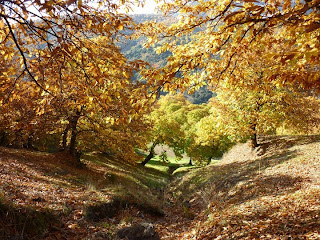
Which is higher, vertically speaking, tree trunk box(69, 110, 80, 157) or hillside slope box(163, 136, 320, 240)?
tree trunk box(69, 110, 80, 157)

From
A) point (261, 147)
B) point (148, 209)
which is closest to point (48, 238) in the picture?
point (148, 209)

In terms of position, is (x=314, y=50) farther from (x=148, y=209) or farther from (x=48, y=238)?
(x=148, y=209)

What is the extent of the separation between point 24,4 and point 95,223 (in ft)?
20.0

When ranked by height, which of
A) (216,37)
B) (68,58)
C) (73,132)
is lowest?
(73,132)

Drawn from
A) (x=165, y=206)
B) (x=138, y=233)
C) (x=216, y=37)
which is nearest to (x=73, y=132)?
(x=165, y=206)

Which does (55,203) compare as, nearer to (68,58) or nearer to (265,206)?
(68,58)

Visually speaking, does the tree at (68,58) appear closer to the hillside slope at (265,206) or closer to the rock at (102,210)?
the rock at (102,210)

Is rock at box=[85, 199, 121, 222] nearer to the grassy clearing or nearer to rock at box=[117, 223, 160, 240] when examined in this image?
the grassy clearing

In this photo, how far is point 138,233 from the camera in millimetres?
6047

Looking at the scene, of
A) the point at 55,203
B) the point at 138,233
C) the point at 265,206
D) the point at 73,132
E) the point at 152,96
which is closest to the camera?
the point at 152,96

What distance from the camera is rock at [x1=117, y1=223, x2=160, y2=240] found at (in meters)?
5.98

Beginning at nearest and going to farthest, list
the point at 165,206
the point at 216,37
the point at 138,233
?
1. the point at 216,37
2. the point at 138,233
3. the point at 165,206

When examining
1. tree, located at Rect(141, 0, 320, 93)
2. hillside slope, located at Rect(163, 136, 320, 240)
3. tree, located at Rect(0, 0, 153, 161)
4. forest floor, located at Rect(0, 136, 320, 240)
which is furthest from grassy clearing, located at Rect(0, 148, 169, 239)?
tree, located at Rect(141, 0, 320, 93)

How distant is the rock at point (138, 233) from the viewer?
5980 millimetres
